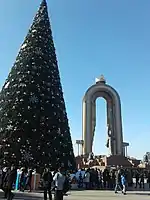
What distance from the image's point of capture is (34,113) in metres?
18.2

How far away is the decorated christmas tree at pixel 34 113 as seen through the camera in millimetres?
17250

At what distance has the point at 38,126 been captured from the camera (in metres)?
18.0

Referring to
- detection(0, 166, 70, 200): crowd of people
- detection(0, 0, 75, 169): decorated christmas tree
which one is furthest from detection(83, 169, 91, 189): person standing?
detection(0, 166, 70, 200): crowd of people

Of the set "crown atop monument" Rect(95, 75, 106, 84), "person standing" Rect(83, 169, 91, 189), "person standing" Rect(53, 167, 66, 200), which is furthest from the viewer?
"crown atop monument" Rect(95, 75, 106, 84)

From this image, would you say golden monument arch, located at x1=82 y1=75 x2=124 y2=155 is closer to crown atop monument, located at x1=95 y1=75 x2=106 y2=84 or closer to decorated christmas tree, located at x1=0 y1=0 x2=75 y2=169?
crown atop monument, located at x1=95 y1=75 x2=106 y2=84

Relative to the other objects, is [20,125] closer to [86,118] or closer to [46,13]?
[46,13]

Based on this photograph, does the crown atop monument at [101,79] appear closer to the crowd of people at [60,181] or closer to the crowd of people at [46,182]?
the crowd of people at [60,181]

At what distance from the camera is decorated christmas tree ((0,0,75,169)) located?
1725 centimetres

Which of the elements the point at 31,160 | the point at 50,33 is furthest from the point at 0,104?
the point at 50,33

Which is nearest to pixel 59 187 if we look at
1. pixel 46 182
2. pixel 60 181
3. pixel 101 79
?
pixel 60 181

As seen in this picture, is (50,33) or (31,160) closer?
(31,160)

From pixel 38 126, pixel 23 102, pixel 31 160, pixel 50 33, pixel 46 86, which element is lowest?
pixel 31 160

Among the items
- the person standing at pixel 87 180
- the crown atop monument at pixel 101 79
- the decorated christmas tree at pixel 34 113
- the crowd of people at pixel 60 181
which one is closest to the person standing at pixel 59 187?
the crowd of people at pixel 60 181

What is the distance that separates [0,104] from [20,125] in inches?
95.8
